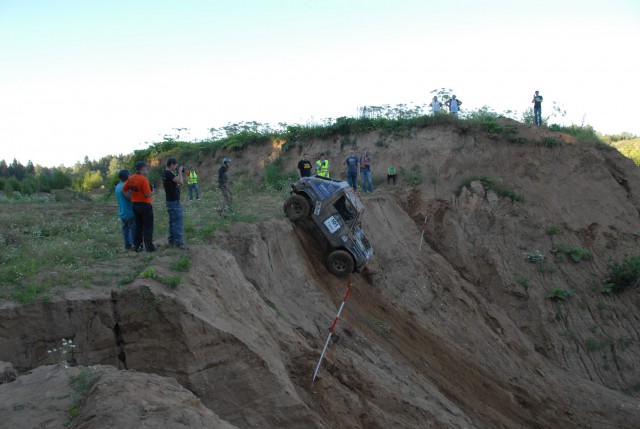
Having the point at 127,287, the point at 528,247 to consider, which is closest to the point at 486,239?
the point at 528,247

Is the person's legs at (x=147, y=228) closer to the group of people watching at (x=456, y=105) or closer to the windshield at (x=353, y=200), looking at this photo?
the windshield at (x=353, y=200)

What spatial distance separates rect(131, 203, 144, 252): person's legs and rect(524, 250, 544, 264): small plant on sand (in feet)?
40.6

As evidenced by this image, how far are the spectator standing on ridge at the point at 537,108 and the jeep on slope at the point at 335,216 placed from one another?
12.2m

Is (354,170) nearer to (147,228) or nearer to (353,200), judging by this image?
(353,200)

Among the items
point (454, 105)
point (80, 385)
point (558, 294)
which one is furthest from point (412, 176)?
point (80, 385)

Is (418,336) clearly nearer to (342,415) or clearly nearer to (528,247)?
(342,415)

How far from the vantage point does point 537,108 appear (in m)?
22.4

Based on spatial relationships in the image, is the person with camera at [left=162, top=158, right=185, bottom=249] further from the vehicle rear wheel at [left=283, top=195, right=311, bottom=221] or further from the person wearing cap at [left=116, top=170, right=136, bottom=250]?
the vehicle rear wheel at [left=283, top=195, right=311, bottom=221]

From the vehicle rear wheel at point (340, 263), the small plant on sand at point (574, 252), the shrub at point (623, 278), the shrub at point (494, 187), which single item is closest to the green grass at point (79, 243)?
the vehicle rear wheel at point (340, 263)

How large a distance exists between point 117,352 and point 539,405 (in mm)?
9976

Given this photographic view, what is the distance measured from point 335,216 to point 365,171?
6.38m

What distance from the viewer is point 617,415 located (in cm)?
1330

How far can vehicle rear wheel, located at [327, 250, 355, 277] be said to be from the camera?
43.6 ft

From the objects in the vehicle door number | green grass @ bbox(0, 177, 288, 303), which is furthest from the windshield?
green grass @ bbox(0, 177, 288, 303)
